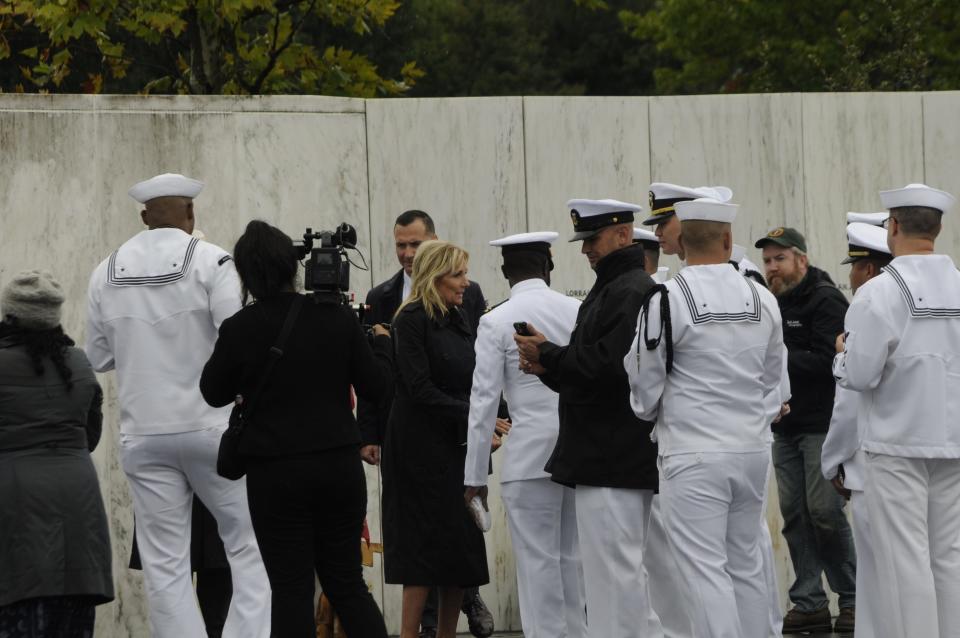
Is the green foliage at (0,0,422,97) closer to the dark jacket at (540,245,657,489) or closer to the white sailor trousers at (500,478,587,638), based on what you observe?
the white sailor trousers at (500,478,587,638)

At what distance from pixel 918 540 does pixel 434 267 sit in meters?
2.92

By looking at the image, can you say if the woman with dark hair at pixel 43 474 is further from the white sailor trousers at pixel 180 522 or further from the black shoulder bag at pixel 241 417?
the black shoulder bag at pixel 241 417

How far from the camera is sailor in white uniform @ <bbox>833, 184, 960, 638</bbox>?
746 centimetres

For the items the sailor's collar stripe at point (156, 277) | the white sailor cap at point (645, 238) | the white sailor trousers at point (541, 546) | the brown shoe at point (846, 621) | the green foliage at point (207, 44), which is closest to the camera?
the sailor's collar stripe at point (156, 277)

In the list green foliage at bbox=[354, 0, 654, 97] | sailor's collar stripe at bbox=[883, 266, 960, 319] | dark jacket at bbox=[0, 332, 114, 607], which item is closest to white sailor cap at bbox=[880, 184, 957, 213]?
sailor's collar stripe at bbox=[883, 266, 960, 319]

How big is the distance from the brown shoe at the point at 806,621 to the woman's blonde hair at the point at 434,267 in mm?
3212

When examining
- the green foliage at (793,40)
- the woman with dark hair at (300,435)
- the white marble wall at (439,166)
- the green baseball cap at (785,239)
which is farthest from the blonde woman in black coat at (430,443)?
the green foliage at (793,40)

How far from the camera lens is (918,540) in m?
7.47

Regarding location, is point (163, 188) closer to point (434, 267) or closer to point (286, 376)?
point (434, 267)

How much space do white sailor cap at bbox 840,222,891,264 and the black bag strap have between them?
10.2ft

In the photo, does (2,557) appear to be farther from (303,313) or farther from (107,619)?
(107,619)

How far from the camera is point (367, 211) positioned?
35.1ft

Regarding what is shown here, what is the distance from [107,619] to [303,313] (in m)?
3.95

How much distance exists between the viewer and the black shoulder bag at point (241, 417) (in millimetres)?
7062
